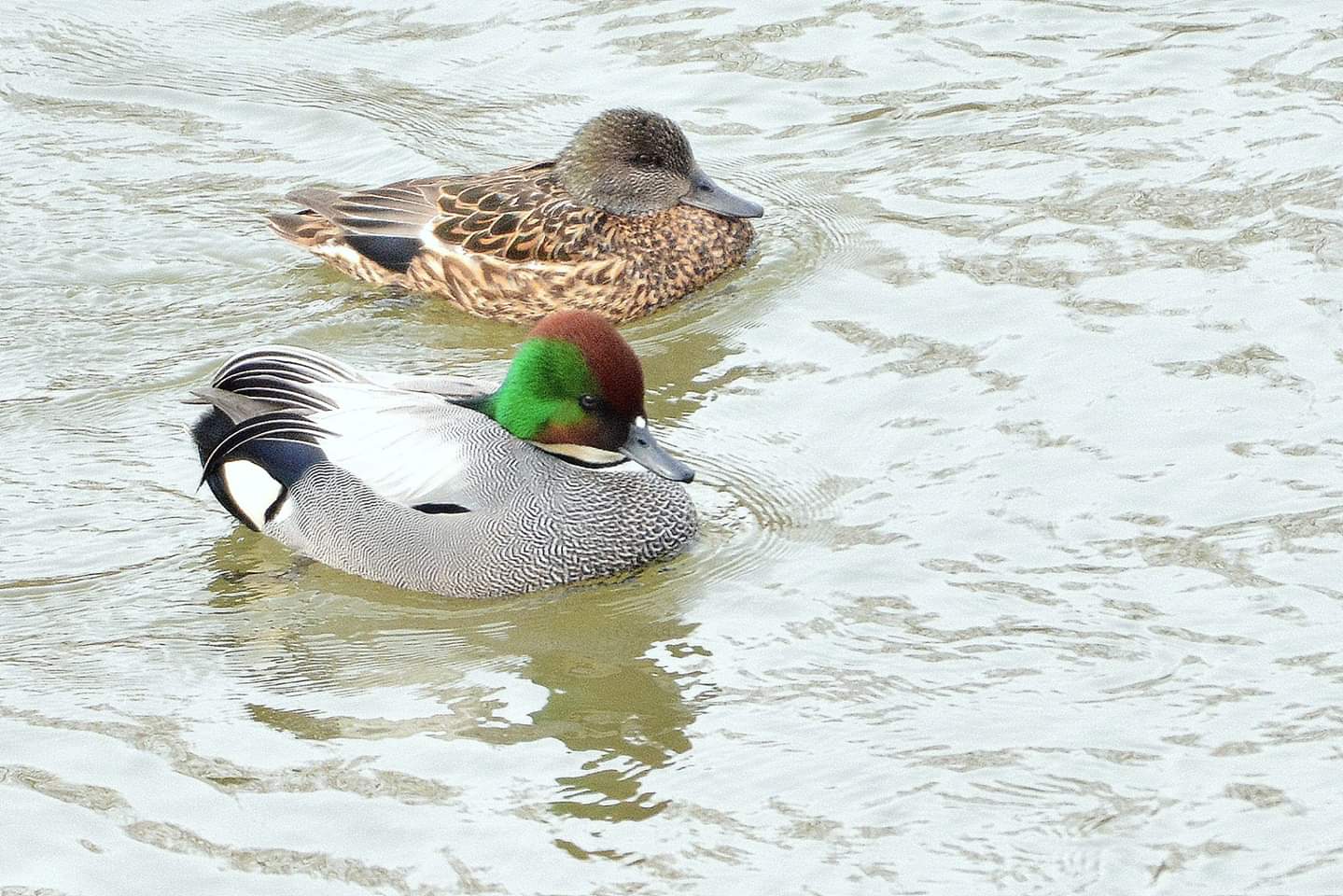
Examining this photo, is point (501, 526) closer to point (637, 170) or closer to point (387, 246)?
point (387, 246)

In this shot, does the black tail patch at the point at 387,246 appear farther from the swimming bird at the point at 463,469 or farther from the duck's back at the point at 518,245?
the swimming bird at the point at 463,469

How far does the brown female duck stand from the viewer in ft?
34.6

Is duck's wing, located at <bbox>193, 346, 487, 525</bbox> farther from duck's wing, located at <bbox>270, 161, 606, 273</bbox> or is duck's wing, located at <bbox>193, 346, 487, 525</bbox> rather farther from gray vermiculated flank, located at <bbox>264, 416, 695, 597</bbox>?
duck's wing, located at <bbox>270, 161, 606, 273</bbox>

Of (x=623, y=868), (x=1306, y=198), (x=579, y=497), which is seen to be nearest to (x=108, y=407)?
(x=579, y=497)

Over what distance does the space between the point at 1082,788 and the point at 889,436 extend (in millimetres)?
2668

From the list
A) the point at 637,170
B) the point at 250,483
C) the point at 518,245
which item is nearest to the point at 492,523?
the point at 250,483

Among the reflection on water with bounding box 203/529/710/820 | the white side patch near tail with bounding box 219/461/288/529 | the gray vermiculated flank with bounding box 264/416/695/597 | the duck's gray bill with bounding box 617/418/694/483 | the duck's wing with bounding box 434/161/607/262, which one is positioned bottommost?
the reflection on water with bounding box 203/529/710/820

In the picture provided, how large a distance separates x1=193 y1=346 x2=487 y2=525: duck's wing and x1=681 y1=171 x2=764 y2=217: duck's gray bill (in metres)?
2.50

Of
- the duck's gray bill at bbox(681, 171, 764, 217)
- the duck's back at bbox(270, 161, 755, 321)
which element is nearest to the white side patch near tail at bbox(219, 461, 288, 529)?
the duck's back at bbox(270, 161, 755, 321)

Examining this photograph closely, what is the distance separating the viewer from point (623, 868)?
634 cm

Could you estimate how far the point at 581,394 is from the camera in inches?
320

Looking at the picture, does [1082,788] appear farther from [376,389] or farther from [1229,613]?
[376,389]

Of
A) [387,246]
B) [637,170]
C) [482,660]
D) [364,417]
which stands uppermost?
[637,170]

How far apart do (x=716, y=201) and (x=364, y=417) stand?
3036 mm
